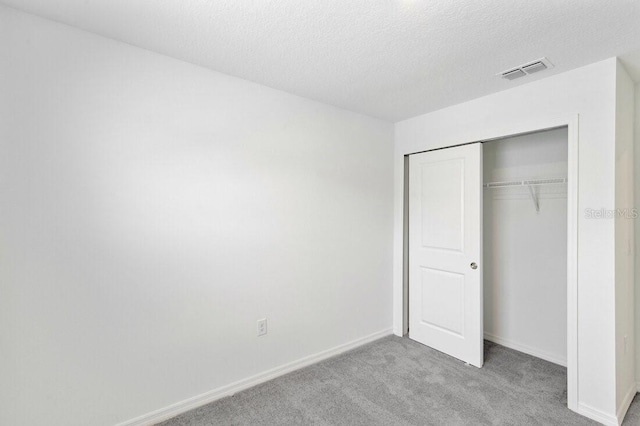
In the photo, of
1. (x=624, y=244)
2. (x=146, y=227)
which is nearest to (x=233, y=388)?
(x=146, y=227)

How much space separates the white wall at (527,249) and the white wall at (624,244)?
474 mm

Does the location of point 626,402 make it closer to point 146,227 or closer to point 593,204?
point 593,204

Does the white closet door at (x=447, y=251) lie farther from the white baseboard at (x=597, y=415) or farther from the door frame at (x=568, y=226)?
the white baseboard at (x=597, y=415)

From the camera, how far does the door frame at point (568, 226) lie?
7.27 feet

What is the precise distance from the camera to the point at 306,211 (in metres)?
2.83

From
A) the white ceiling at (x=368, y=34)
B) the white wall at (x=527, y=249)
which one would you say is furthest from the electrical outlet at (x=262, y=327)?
the white wall at (x=527, y=249)

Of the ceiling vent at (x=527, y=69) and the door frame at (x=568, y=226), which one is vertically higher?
the ceiling vent at (x=527, y=69)

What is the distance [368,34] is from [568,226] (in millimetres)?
1870

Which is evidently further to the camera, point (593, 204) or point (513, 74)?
point (513, 74)

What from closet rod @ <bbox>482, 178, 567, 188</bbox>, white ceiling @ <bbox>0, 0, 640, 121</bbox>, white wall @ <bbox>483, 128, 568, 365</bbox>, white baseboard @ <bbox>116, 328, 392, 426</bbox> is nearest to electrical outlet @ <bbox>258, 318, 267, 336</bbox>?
white baseboard @ <bbox>116, 328, 392, 426</bbox>

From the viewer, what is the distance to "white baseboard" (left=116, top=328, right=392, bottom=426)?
6.75 ft

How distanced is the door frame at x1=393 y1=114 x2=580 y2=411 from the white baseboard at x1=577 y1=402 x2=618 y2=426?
0.11 ft

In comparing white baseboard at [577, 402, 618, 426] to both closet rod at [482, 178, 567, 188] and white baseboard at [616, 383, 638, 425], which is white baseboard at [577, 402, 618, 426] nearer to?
white baseboard at [616, 383, 638, 425]

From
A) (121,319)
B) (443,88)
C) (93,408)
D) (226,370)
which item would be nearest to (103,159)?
(121,319)
